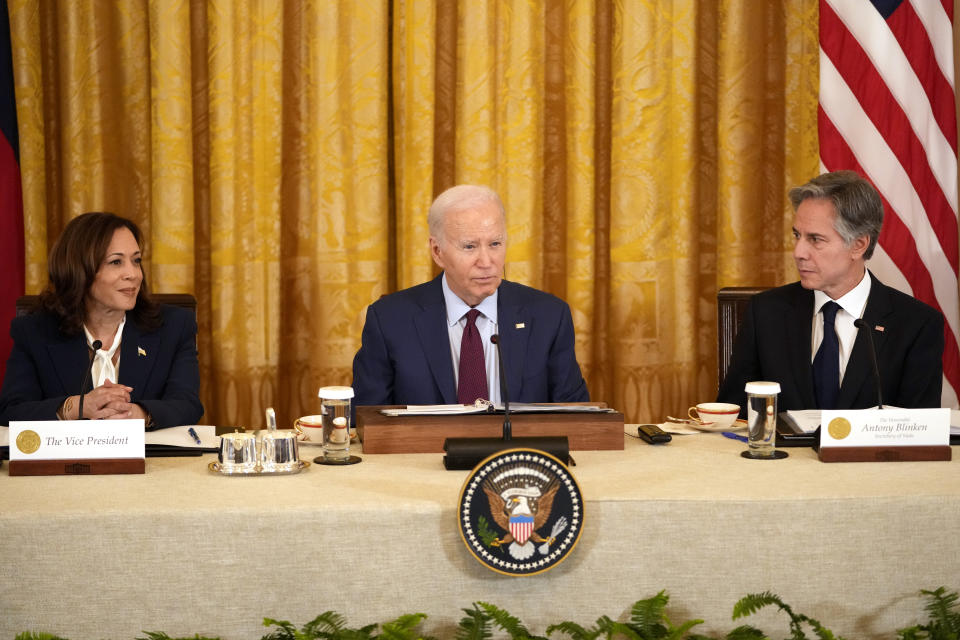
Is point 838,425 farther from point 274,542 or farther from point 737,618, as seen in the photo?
point 274,542

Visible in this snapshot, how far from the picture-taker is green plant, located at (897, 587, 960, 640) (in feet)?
5.23

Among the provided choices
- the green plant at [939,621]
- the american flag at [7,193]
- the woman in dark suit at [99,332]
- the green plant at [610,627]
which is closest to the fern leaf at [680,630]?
the green plant at [610,627]

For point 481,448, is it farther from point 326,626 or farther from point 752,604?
point 752,604

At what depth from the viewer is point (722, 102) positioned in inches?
155

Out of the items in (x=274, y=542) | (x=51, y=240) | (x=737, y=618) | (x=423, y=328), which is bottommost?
(x=737, y=618)

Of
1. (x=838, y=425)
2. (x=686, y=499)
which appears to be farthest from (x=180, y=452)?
(x=838, y=425)

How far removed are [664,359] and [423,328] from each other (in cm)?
147

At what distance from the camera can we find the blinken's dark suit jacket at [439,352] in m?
2.78

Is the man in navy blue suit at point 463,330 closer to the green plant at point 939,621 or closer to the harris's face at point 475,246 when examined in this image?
the harris's face at point 475,246

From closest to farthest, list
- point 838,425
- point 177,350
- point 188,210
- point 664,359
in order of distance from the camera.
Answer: point 838,425
point 177,350
point 188,210
point 664,359

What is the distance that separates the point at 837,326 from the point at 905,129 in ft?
3.59

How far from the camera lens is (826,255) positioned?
110 inches

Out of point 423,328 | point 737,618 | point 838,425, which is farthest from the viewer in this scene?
point 423,328

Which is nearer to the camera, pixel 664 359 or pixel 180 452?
pixel 180 452
